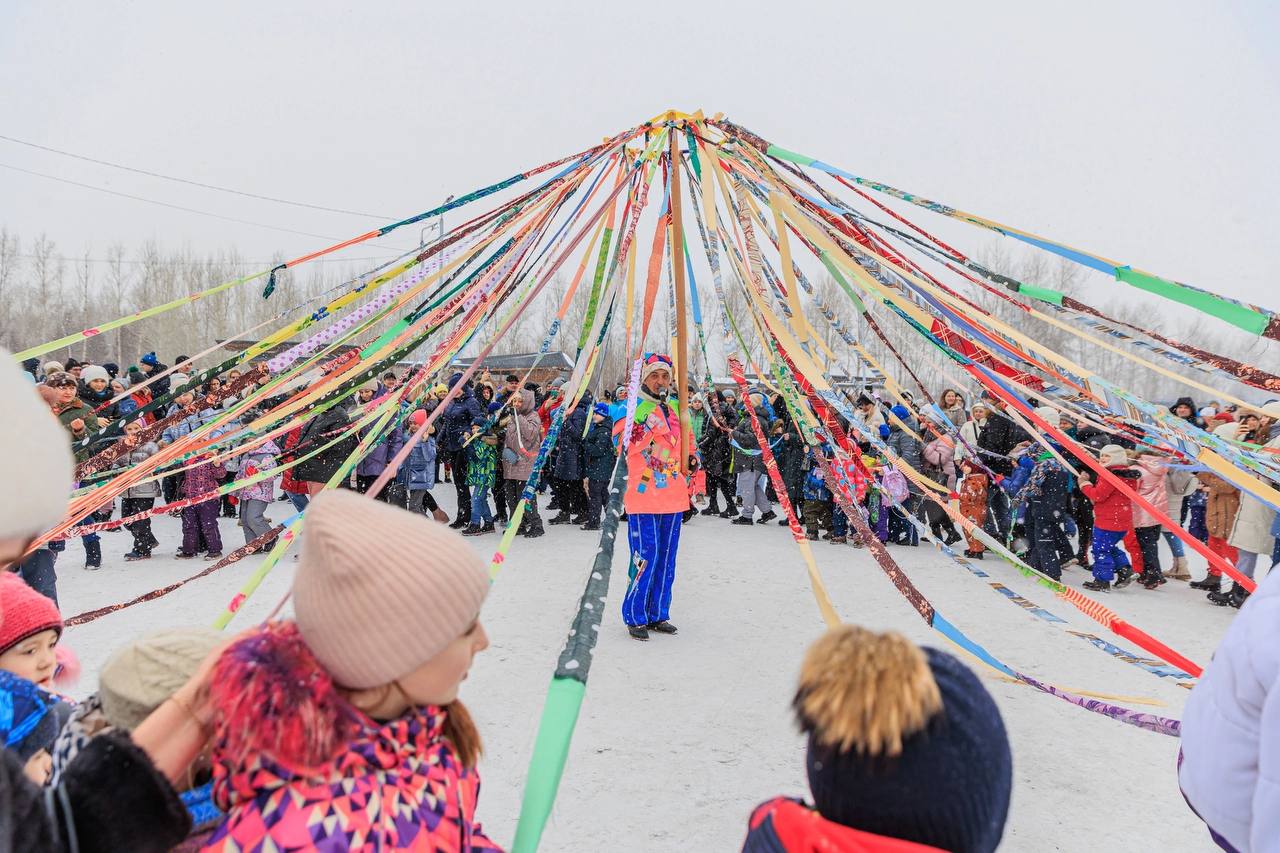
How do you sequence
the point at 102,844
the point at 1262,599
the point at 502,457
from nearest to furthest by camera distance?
the point at 102,844 < the point at 1262,599 < the point at 502,457

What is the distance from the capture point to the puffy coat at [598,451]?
879 cm

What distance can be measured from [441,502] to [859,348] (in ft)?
26.0

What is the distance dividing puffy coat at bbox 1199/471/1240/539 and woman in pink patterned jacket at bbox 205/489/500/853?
6901 millimetres

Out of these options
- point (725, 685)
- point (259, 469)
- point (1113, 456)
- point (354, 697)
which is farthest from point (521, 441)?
point (354, 697)

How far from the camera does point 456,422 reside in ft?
27.4

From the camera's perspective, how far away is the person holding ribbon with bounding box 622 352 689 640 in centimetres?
468

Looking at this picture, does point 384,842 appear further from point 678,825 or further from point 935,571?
point 935,571

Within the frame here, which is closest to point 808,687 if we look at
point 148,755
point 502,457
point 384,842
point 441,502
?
point 384,842

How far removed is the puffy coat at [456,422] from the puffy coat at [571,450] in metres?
0.94

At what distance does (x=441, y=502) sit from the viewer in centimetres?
1073

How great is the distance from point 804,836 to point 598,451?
25.5ft

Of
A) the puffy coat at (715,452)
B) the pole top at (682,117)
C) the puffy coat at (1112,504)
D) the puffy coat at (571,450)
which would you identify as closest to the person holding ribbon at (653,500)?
the pole top at (682,117)

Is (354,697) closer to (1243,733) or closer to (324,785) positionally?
(324,785)

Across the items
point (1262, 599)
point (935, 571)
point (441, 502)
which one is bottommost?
point (441, 502)
